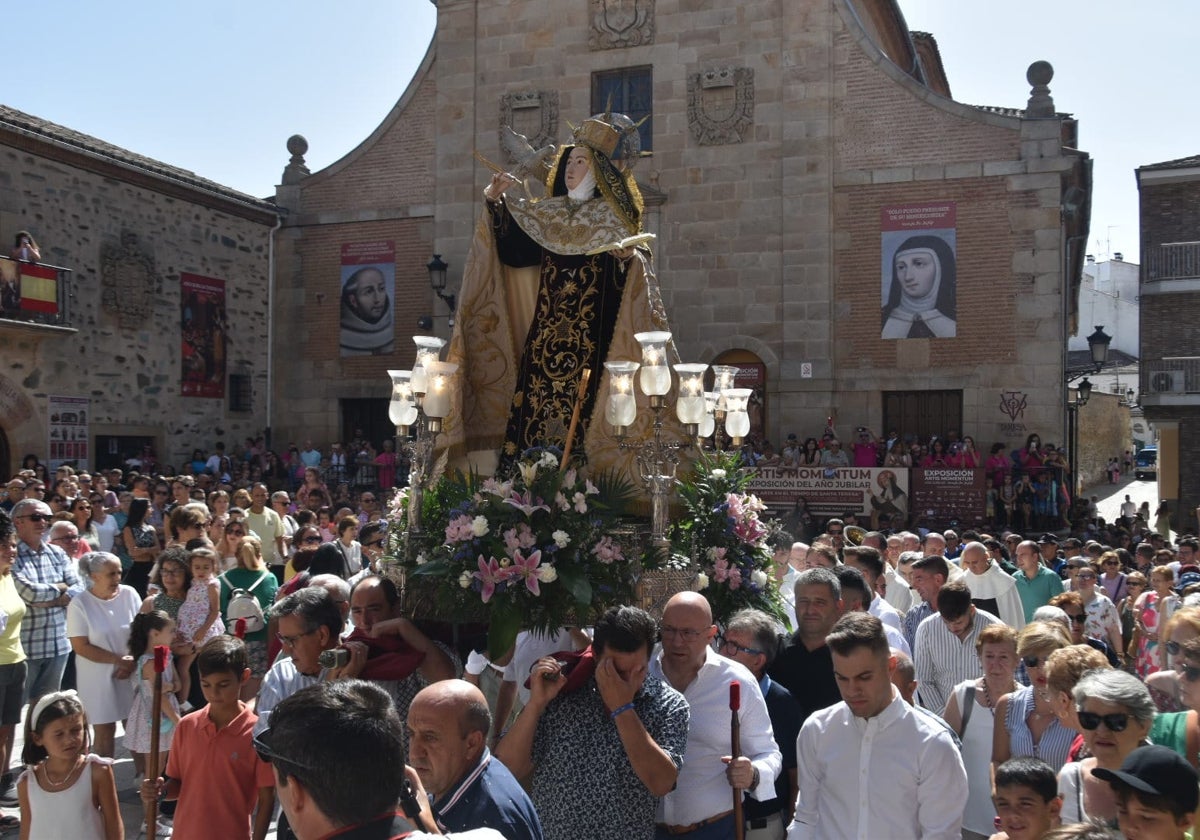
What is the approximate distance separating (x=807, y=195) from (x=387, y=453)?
9025 mm

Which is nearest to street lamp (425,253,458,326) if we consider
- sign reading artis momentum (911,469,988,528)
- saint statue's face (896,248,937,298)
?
saint statue's face (896,248,937,298)

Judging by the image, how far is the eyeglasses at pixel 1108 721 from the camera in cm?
359

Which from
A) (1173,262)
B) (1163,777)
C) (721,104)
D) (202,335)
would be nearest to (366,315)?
(202,335)

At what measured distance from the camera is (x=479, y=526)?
18.1 ft

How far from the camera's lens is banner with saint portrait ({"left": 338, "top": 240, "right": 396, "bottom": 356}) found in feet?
78.2

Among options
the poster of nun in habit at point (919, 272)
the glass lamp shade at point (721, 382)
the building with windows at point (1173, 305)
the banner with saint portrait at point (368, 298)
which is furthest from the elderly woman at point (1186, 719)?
the building with windows at point (1173, 305)

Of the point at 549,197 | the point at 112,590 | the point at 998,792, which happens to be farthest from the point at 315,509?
the point at 998,792

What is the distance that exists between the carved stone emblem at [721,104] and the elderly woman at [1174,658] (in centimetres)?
1782

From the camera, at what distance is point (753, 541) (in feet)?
21.1

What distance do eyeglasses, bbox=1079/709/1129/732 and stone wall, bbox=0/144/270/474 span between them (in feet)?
58.9

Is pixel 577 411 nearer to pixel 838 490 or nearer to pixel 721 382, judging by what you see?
pixel 721 382

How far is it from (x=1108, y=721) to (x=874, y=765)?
2.48ft

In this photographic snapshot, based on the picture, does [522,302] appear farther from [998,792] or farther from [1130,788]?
[1130,788]

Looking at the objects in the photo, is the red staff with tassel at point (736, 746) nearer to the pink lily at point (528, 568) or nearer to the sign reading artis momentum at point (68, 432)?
the pink lily at point (528, 568)
